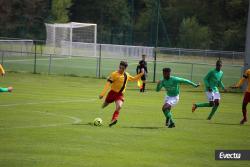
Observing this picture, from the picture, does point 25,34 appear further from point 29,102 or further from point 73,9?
point 29,102

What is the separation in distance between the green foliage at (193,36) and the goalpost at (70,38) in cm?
942

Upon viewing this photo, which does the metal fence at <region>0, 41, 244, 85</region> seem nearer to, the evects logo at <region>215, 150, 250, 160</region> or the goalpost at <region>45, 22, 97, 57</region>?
the goalpost at <region>45, 22, 97, 57</region>

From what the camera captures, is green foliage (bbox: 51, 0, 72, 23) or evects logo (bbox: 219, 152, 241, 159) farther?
green foliage (bbox: 51, 0, 72, 23)

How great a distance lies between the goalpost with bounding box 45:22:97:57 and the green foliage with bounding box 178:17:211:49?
9.42 m

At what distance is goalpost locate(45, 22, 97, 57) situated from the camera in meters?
56.2

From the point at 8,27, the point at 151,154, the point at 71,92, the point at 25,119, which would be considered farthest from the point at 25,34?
the point at 151,154

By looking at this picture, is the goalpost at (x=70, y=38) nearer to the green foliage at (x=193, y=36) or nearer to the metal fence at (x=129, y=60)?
the metal fence at (x=129, y=60)

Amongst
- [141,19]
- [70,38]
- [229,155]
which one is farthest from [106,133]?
[141,19]

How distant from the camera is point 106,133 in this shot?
1942 centimetres

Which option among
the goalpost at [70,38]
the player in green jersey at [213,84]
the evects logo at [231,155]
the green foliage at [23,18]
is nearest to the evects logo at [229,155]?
the evects logo at [231,155]

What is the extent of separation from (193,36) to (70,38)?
586 inches

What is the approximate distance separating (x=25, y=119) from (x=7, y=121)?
879mm

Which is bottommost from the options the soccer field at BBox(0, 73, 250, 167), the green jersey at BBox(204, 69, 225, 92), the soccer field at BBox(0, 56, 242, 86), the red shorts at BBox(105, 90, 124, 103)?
the soccer field at BBox(0, 56, 242, 86)

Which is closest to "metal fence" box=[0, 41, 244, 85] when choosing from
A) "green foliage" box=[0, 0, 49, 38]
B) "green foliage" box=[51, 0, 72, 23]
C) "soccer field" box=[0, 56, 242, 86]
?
"soccer field" box=[0, 56, 242, 86]
